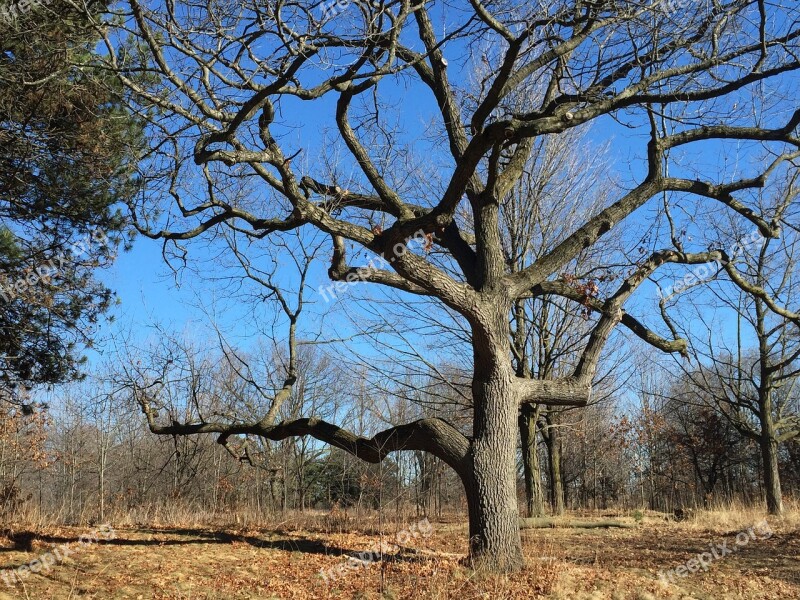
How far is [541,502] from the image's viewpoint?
1239cm

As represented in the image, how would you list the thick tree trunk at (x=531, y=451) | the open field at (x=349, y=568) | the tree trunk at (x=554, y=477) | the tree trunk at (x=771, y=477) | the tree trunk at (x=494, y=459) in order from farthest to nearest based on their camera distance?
the tree trunk at (x=771, y=477) < the tree trunk at (x=554, y=477) < the thick tree trunk at (x=531, y=451) < the tree trunk at (x=494, y=459) < the open field at (x=349, y=568)

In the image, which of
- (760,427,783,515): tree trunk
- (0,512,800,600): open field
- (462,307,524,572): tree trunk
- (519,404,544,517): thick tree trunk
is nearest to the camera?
(0,512,800,600): open field

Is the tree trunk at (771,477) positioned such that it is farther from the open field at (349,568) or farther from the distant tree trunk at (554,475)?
the open field at (349,568)

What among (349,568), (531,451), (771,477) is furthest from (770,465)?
(349,568)

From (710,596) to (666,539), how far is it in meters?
4.08

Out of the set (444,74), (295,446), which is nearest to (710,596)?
(444,74)

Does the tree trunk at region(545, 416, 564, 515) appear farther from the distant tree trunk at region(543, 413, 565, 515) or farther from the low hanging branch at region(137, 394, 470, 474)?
the low hanging branch at region(137, 394, 470, 474)

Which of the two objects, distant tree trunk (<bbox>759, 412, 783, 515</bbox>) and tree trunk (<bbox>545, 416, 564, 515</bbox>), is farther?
distant tree trunk (<bbox>759, 412, 783, 515</bbox>)

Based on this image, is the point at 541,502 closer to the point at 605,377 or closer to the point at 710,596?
the point at 605,377

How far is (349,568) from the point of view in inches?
256

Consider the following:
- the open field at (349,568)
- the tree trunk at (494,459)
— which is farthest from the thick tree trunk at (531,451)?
the tree trunk at (494,459)

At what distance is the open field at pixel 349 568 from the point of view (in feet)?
17.8

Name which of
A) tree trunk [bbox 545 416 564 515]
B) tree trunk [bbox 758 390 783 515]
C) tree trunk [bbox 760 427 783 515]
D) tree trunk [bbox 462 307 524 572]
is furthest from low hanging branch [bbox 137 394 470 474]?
tree trunk [bbox 758 390 783 515]

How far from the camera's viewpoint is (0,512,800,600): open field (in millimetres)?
5438
